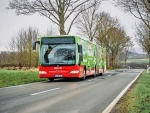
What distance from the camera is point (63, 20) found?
2628 centimetres

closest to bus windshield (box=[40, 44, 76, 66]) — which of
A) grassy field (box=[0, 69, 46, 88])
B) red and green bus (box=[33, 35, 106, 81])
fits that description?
red and green bus (box=[33, 35, 106, 81])

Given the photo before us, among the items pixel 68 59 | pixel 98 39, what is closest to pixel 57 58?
pixel 68 59

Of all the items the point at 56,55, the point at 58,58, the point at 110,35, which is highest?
the point at 110,35

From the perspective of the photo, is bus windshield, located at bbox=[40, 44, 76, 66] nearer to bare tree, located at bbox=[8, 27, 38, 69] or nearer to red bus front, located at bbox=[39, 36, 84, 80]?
red bus front, located at bbox=[39, 36, 84, 80]

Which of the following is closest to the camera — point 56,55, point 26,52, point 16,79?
point 56,55

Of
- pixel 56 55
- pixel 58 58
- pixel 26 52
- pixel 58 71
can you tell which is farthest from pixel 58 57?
pixel 26 52

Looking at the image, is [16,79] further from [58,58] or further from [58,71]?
[58,58]

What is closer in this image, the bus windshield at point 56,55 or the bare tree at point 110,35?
the bus windshield at point 56,55

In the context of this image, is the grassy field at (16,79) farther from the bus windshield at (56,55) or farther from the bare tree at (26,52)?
the bare tree at (26,52)

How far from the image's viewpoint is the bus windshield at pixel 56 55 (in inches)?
731

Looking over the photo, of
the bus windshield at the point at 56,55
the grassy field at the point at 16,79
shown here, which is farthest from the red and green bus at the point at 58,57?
the grassy field at the point at 16,79

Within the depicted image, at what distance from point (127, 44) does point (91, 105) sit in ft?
190

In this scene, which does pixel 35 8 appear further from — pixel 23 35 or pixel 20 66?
pixel 23 35

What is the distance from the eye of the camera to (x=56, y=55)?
61.0 feet
